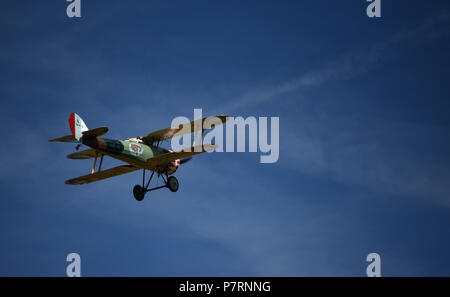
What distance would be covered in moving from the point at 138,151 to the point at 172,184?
130 inches

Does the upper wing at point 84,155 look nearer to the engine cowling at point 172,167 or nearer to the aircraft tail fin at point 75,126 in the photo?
the aircraft tail fin at point 75,126

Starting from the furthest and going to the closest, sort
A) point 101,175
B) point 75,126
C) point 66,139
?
1. point 101,175
2. point 66,139
3. point 75,126

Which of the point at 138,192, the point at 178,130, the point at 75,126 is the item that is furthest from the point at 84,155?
the point at 178,130

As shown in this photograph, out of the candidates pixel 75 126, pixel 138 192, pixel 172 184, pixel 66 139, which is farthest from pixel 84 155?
pixel 172 184

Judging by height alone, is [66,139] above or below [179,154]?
above

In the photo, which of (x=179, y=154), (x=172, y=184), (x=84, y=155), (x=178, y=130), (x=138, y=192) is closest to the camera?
(x=179, y=154)

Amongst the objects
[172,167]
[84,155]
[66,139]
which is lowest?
[66,139]

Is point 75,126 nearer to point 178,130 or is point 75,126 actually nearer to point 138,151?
point 138,151

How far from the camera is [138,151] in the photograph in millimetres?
36875

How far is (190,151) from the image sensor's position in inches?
1439

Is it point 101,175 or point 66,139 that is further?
point 101,175
